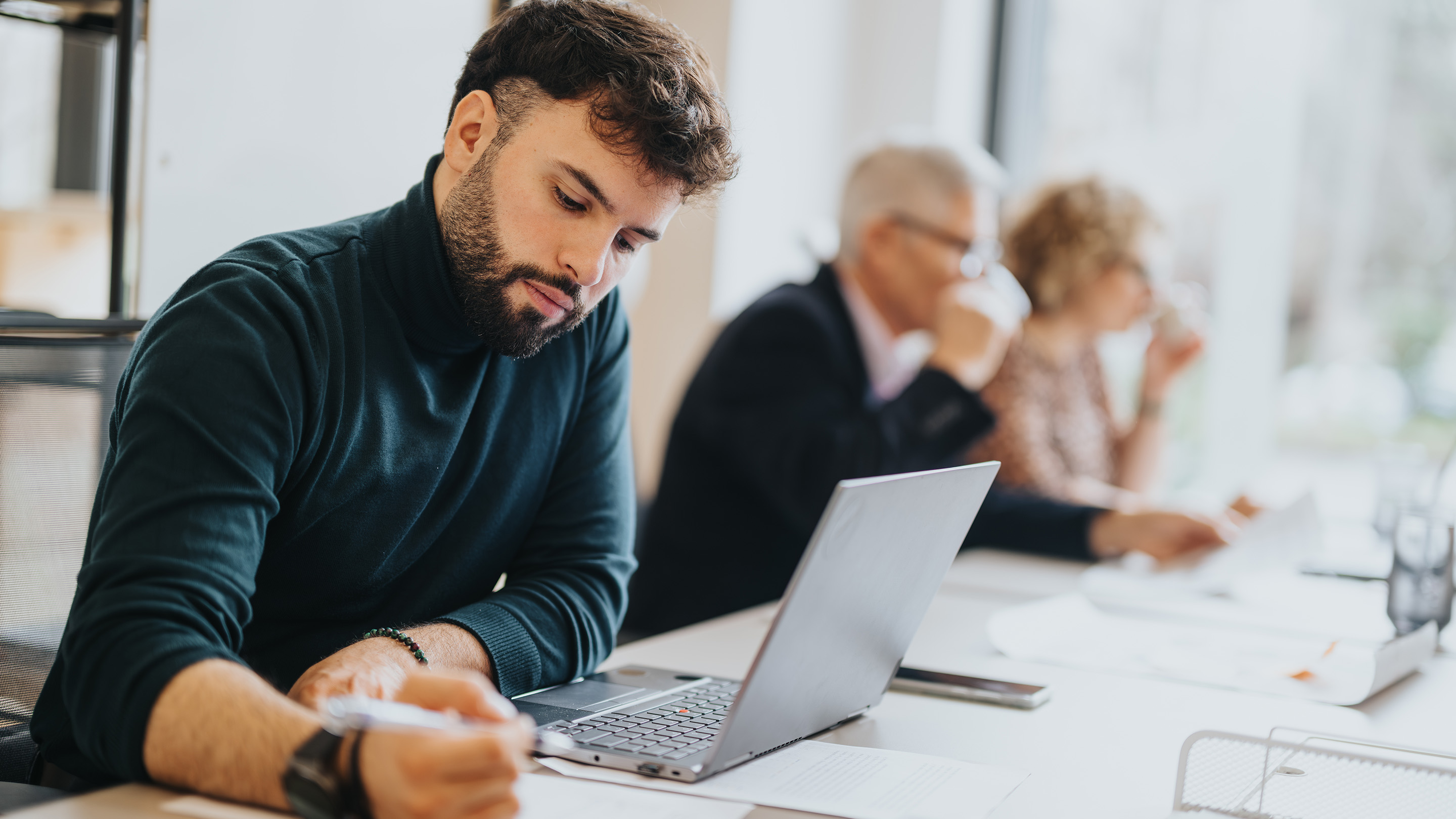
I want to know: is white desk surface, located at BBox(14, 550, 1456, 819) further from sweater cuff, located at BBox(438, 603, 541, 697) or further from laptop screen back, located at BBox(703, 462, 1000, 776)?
sweater cuff, located at BBox(438, 603, 541, 697)

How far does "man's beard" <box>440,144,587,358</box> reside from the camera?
1036 mm

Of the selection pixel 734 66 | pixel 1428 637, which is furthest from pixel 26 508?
pixel 734 66

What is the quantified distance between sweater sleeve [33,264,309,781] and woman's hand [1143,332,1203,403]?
87.2 inches

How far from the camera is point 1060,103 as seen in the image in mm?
3418

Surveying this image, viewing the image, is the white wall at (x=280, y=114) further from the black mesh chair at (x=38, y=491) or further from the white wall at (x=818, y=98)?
the white wall at (x=818, y=98)

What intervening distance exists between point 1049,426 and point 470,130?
1.74 m

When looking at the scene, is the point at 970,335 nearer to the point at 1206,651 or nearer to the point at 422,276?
the point at 1206,651

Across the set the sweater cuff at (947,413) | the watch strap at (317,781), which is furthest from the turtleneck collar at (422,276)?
the sweater cuff at (947,413)

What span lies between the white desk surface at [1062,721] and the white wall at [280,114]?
0.69 m

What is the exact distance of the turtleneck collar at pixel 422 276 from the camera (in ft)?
3.49

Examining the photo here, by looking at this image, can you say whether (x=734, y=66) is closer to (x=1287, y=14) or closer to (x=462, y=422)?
(x=1287, y=14)

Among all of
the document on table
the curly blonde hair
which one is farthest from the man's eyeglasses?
the document on table

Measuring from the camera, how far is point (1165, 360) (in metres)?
2.76

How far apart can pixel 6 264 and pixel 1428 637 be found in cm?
257
